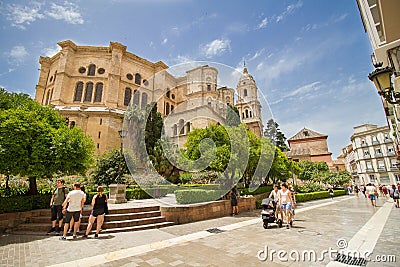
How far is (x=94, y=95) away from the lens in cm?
2766

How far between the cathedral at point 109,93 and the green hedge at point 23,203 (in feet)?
58.3

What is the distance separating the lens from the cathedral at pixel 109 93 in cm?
2491

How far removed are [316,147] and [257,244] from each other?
4375cm

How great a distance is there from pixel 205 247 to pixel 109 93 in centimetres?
2714

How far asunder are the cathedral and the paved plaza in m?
18.6

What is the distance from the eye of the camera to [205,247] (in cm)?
461

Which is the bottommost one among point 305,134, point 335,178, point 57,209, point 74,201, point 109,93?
point 57,209

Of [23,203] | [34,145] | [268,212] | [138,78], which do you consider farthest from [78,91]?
[268,212]

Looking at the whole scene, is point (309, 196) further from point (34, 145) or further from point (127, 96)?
point (127, 96)

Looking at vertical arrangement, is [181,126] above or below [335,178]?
above

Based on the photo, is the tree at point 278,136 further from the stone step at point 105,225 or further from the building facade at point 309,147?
the stone step at point 105,225

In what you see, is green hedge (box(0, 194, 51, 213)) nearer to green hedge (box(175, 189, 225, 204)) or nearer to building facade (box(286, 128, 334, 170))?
green hedge (box(175, 189, 225, 204))

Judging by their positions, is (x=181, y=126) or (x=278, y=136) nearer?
(x=181, y=126)

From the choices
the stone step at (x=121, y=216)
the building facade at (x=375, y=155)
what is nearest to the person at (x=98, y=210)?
the stone step at (x=121, y=216)
